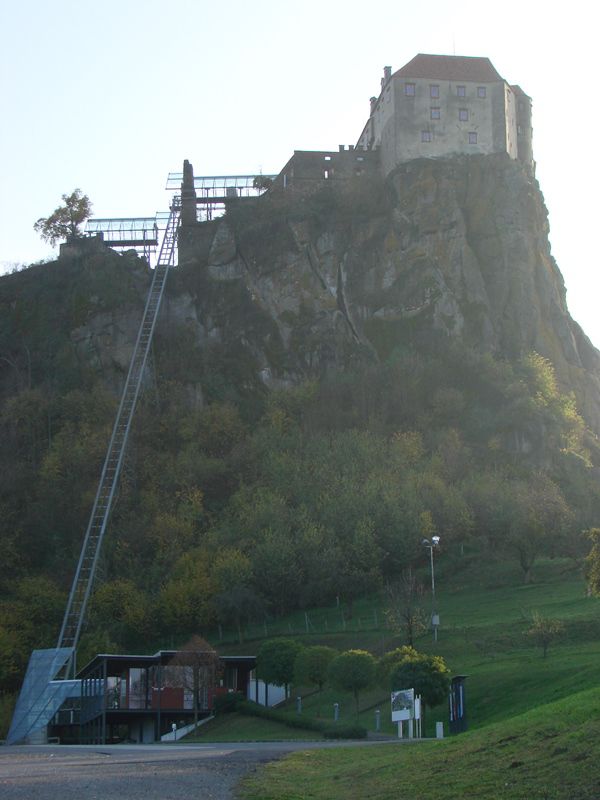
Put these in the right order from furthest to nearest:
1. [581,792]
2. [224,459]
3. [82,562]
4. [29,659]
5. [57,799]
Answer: [224,459], [82,562], [29,659], [57,799], [581,792]

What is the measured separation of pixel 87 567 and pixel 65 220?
47332 millimetres

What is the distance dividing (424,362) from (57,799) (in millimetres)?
99112

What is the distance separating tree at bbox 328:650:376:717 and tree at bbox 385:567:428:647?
18.8 feet

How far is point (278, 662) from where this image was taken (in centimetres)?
6931

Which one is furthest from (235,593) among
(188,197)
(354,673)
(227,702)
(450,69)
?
(450,69)

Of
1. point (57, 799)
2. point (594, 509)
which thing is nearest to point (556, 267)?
point (594, 509)

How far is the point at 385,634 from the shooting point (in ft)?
257

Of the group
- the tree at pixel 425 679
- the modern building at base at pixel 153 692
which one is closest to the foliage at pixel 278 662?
the modern building at base at pixel 153 692

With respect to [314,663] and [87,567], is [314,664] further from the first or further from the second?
[87,567]

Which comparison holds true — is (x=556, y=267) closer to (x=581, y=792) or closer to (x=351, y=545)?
(x=351, y=545)

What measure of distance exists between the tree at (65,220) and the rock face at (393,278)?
12.7 meters

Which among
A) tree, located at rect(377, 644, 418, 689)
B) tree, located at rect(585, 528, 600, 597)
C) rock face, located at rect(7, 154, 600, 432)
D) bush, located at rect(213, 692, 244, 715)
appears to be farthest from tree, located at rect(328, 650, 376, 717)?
rock face, located at rect(7, 154, 600, 432)

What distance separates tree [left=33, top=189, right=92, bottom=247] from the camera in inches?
5423

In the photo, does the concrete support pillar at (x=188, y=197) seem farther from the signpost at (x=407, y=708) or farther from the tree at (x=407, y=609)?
the signpost at (x=407, y=708)
